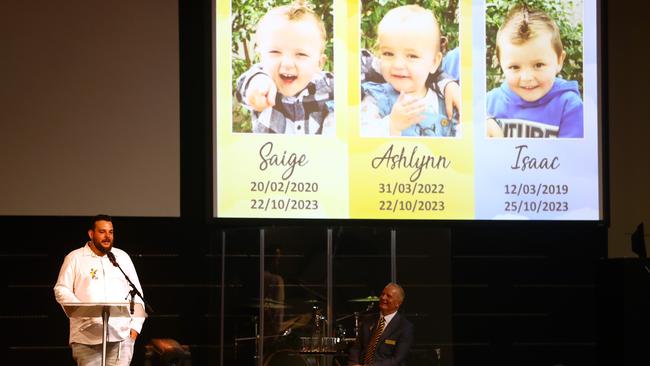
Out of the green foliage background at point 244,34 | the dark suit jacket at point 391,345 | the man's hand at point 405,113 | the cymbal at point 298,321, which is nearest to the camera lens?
the dark suit jacket at point 391,345

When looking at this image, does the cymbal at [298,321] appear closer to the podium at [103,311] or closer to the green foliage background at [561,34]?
the podium at [103,311]

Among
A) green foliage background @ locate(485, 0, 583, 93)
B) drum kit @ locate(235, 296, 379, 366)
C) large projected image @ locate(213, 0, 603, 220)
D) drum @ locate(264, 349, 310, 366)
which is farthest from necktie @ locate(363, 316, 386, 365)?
green foliage background @ locate(485, 0, 583, 93)

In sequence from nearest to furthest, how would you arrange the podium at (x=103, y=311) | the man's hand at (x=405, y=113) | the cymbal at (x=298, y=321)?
the podium at (x=103, y=311) → the cymbal at (x=298, y=321) → the man's hand at (x=405, y=113)

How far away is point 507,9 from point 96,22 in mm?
2978

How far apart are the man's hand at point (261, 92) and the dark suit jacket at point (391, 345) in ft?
6.66

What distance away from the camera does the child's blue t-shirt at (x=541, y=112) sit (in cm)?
765

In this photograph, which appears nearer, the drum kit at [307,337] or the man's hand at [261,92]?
the drum kit at [307,337]

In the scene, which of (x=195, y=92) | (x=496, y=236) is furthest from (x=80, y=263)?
(x=496, y=236)

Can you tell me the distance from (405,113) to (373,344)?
2.08 metres

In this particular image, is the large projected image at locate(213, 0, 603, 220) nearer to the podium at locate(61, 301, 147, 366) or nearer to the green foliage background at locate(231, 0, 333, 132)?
the green foliage background at locate(231, 0, 333, 132)

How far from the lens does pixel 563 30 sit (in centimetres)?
772

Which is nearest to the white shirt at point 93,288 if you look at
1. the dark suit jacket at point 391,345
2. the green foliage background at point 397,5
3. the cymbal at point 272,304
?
the cymbal at point 272,304

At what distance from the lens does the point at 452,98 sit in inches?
301

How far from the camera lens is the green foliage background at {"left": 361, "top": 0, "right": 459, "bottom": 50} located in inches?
300
